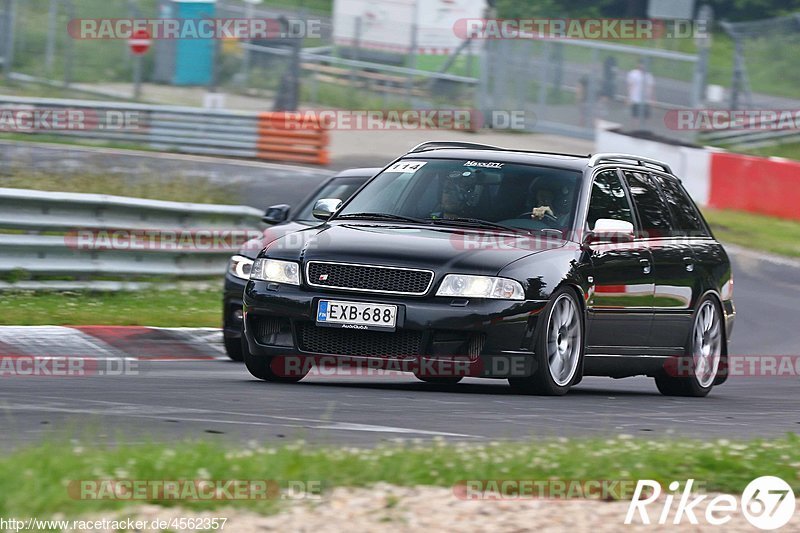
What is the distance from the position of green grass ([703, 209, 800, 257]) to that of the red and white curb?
1296cm

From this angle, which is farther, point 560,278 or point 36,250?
point 36,250

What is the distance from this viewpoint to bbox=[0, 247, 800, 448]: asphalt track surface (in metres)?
6.56

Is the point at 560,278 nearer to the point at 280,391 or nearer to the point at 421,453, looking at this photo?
the point at 280,391

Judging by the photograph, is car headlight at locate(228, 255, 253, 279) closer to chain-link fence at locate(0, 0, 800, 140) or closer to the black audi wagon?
the black audi wagon

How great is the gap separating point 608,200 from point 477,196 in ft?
3.20

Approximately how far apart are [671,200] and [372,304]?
Answer: 3349 millimetres

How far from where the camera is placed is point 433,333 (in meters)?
8.59

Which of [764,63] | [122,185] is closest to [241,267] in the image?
[122,185]

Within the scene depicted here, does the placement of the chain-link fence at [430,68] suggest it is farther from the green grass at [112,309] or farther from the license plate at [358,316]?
the license plate at [358,316]

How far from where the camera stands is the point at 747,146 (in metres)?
32.2

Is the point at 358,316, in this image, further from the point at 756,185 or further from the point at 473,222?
the point at 756,185

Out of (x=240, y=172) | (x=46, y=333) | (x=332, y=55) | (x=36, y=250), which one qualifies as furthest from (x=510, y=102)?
(x=46, y=333)

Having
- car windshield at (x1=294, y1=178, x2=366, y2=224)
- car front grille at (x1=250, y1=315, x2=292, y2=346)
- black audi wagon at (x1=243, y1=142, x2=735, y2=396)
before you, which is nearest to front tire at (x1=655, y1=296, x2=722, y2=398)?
black audi wagon at (x1=243, y1=142, x2=735, y2=396)

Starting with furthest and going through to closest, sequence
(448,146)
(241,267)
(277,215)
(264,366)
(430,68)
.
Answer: (430,68)
(277,215)
(241,267)
(448,146)
(264,366)
